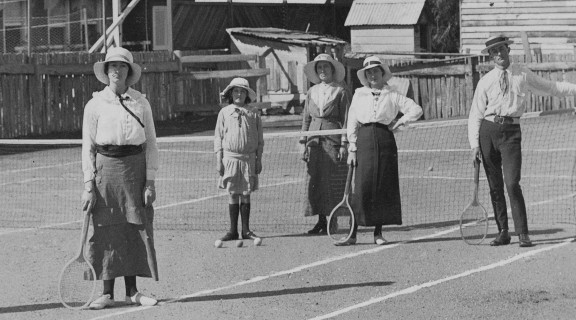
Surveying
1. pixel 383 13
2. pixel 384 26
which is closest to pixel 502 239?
pixel 384 26

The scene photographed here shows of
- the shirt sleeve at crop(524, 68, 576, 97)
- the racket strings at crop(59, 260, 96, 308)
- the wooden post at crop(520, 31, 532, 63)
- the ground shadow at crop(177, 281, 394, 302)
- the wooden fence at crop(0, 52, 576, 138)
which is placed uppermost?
the wooden post at crop(520, 31, 532, 63)

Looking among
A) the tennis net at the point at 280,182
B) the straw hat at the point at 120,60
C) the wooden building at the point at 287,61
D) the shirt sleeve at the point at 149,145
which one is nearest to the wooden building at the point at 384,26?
the wooden building at the point at 287,61

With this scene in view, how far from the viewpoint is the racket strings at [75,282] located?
10.9 m

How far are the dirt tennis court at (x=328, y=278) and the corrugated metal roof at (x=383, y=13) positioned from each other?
28.7 metres

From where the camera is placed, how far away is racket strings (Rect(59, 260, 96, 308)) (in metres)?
10.9

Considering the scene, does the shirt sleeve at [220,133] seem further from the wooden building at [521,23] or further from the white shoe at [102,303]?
the wooden building at [521,23]

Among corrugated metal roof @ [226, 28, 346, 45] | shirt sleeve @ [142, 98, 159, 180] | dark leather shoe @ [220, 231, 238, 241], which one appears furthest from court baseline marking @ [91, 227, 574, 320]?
corrugated metal roof @ [226, 28, 346, 45]

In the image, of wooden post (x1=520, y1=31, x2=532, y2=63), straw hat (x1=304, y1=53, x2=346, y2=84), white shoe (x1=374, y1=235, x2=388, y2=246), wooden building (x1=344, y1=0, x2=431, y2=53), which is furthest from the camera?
wooden building (x1=344, y1=0, x2=431, y2=53)

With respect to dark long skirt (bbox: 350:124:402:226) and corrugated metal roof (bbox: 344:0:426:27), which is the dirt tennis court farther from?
corrugated metal roof (bbox: 344:0:426:27)

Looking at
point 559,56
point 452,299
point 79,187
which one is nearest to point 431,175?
point 79,187

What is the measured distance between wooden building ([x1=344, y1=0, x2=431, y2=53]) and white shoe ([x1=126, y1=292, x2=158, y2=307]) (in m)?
33.0

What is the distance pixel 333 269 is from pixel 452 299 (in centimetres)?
184

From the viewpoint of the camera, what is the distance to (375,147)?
14141 millimetres

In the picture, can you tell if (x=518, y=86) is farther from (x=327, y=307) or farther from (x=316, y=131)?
(x=327, y=307)
